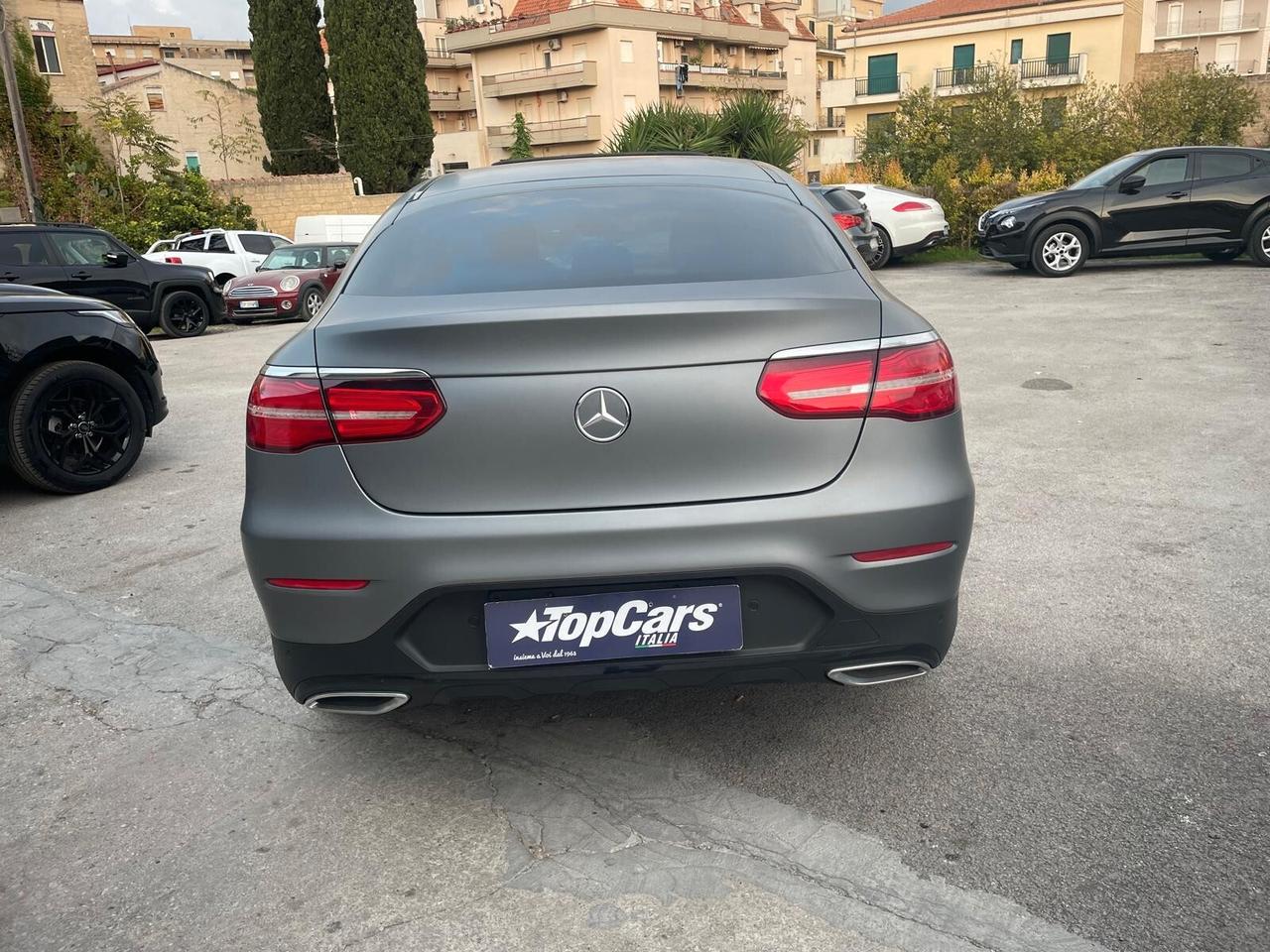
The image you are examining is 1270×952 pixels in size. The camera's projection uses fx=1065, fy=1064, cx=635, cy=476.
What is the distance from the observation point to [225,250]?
21234 mm

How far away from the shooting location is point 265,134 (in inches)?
1523

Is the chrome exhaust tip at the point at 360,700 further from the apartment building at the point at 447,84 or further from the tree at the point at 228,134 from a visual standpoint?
the apartment building at the point at 447,84

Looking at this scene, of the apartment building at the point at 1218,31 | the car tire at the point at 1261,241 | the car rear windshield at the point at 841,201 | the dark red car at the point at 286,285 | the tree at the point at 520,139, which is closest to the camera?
the car tire at the point at 1261,241

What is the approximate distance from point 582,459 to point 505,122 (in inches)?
2557

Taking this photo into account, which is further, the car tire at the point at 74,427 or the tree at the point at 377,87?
the tree at the point at 377,87

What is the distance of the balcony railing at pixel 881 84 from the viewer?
5947cm

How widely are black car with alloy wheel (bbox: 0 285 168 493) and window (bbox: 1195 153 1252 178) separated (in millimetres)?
13144

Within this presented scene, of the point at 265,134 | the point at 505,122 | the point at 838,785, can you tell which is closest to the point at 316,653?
the point at 838,785

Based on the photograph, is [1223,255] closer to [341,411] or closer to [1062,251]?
[1062,251]

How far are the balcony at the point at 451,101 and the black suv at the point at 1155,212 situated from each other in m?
58.4

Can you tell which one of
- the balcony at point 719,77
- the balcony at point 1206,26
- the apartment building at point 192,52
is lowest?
the balcony at point 719,77

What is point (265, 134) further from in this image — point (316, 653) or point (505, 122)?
point (316, 653)

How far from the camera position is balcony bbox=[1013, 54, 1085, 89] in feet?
177

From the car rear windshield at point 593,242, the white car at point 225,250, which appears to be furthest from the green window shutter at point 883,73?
the car rear windshield at point 593,242
